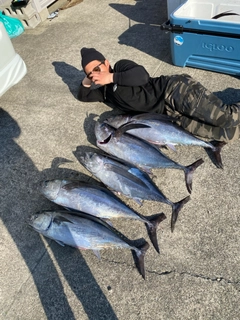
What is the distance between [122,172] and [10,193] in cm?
115

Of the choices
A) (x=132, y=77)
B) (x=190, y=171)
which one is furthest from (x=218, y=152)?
(x=132, y=77)

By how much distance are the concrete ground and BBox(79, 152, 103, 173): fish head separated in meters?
0.20

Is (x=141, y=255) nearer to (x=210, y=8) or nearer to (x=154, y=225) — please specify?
(x=154, y=225)

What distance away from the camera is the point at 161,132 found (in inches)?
104

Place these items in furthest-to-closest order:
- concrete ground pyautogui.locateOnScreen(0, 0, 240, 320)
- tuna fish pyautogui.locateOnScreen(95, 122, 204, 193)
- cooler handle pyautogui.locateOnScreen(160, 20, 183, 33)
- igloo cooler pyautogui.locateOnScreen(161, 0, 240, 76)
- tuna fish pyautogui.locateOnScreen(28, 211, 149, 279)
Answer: cooler handle pyautogui.locateOnScreen(160, 20, 183, 33) → igloo cooler pyautogui.locateOnScreen(161, 0, 240, 76) → tuna fish pyautogui.locateOnScreen(95, 122, 204, 193) → tuna fish pyautogui.locateOnScreen(28, 211, 149, 279) → concrete ground pyautogui.locateOnScreen(0, 0, 240, 320)

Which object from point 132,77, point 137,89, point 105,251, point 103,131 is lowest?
point 105,251

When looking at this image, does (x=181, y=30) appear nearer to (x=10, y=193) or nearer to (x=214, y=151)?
(x=214, y=151)

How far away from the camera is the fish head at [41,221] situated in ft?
7.11

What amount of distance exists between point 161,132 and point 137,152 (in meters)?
0.33

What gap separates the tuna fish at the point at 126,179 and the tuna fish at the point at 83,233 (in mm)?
353

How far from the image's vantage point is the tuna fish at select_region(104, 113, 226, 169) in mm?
2584

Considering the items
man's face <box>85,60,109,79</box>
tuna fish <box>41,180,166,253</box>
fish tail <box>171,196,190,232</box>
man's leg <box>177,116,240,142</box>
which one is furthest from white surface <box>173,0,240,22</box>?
tuna fish <box>41,180,166,253</box>

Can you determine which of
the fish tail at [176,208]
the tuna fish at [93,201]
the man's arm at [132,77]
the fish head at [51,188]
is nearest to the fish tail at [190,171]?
the fish tail at [176,208]

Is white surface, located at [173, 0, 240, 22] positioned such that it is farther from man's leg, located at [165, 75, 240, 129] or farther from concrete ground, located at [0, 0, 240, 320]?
man's leg, located at [165, 75, 240, 129]
